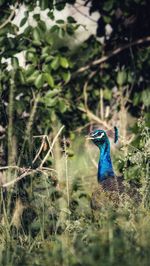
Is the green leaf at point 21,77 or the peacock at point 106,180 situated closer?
the peacock at point 106,180

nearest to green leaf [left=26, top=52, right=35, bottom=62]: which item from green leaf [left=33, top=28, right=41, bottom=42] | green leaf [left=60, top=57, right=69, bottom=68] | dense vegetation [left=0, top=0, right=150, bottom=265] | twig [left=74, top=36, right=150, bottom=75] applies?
dense vegetation [left=0, top=0, right=150, bottom=265]

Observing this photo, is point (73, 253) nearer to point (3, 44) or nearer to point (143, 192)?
point (143, 192)

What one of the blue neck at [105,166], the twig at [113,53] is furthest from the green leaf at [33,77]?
the twig at [113,53]

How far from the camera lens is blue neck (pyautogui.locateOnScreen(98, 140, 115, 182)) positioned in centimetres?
626

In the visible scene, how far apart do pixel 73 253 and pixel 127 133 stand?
4.26 m

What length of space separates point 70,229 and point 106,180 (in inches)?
54.6

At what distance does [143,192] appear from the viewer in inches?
188

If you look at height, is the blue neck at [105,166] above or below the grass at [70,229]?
above

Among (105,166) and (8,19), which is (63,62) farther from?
(105,166)

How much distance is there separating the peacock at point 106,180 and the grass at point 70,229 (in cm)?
13

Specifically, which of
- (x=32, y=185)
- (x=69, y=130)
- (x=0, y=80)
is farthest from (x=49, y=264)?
(x=69, y=130)

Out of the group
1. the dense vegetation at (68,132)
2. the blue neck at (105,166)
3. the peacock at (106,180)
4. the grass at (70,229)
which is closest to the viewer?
the grass at (70,229)

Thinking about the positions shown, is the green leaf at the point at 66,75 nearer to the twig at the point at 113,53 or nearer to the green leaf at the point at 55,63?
the green leaf at the point at 55,63

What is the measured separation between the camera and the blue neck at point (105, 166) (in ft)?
20.5
